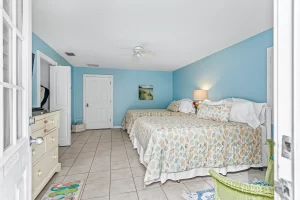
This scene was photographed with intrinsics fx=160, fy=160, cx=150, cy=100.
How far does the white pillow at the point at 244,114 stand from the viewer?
8.12 ft

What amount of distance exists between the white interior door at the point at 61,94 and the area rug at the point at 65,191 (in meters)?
1.74

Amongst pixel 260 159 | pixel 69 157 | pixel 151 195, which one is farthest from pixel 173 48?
pixel 69 157

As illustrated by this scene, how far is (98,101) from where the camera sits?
227 inches

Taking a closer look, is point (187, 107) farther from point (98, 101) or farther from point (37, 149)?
point (37, 149)

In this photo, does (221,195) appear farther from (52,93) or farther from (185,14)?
(52,93)

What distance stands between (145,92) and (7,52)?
213 inches

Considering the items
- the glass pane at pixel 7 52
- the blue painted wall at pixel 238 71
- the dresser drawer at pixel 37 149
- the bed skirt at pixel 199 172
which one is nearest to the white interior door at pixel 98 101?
the blue painted wall at pixel 238 71

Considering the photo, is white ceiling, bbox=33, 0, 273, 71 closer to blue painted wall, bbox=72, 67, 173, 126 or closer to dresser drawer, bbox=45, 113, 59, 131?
dresser drawer, bbox=45, 113, 59, 131

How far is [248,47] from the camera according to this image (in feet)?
9.60

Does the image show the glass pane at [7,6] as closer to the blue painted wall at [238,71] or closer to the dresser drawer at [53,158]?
the dresser drawer at [53,158]

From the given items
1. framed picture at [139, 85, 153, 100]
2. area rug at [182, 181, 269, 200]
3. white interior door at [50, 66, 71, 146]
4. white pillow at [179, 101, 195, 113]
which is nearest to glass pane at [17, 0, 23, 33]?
area rug at [182, 181, 269, 200]

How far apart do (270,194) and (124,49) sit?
345 cm

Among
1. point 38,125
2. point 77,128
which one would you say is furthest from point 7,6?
point 77,128

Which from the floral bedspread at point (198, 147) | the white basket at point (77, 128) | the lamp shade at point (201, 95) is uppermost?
the lamp shade at point (201, 95)
